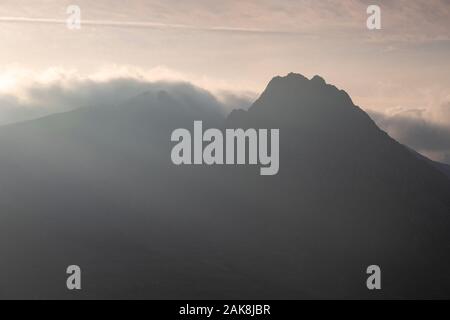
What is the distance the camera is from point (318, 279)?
19625 cm

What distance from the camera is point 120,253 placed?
7052 inches

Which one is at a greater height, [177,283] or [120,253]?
[120,253]

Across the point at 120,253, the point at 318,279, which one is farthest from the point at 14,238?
the point at 318,279
